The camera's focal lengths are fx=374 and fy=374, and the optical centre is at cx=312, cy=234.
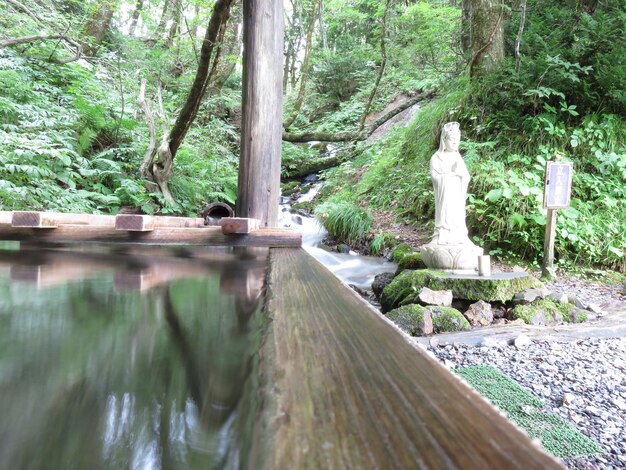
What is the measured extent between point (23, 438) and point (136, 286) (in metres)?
0.79

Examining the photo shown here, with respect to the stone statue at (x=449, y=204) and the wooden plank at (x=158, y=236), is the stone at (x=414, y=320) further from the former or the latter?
the wooden plank at (x=158, y=236)

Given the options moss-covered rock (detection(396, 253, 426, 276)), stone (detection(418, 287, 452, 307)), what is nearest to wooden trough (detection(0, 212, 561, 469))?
stone (detection(418, 287, 452, 307))

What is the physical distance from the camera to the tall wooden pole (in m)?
2.83

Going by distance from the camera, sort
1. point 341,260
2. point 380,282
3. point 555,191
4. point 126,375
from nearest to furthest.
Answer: point 126,375
point 555,191
point 380,282
point 341,260

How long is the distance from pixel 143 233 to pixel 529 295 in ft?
11.4

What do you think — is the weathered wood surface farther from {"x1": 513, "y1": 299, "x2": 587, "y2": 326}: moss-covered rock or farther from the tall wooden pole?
{"x1": 513, "y1": 299, "x2": 587, "y2": 326}: moss-covered rock

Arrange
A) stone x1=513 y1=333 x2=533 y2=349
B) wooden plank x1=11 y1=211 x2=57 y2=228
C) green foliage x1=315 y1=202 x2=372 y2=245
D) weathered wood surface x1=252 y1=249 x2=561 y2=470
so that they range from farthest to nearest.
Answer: green foliage x1=315 y1=202 x2=372 y2=245 → stone x1=513 y1=333 x2=533 y2=349 → wooden plank x1=11 y1=211 x2=57 y2=228 → weathered wood surface x1=252 y1=249 x2=561 y2=470

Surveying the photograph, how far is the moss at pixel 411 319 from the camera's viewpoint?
3309mm

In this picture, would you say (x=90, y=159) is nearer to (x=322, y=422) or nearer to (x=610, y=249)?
(x=322, y=422)

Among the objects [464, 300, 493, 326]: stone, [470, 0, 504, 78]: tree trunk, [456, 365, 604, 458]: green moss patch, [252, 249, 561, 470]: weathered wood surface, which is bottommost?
[456, 365, 604, 458]: green moss patch

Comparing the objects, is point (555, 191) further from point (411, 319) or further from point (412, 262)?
point (411, 319)

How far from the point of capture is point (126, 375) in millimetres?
506

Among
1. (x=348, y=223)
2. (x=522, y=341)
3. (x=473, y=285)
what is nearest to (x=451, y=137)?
(x=473, y=285)

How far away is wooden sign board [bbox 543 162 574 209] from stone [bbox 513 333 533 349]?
1.93 m
